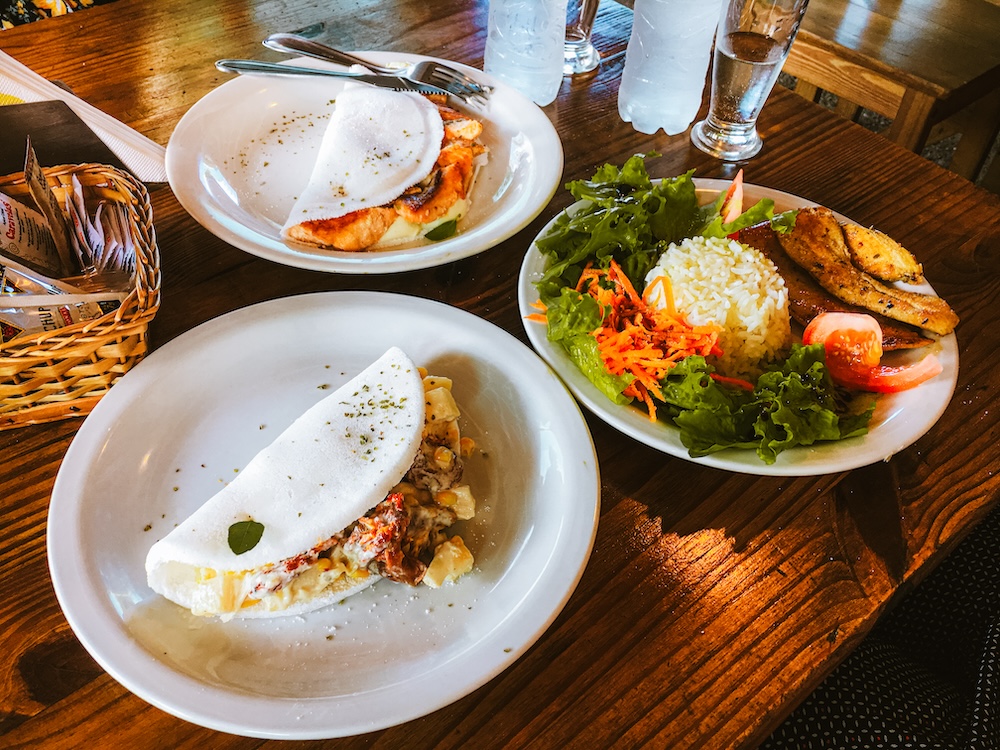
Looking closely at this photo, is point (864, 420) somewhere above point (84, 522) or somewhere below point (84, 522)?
above

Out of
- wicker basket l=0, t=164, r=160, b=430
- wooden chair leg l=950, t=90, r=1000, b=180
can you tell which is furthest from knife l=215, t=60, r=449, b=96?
wooden chair leg l=950, t=90, r=1000, b=180

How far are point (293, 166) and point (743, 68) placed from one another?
1.12m

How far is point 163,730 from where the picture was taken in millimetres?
884

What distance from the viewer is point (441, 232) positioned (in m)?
1.55

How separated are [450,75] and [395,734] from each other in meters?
1.60

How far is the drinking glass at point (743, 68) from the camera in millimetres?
1674

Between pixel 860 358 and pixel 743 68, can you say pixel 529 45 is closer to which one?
pixel 743 68

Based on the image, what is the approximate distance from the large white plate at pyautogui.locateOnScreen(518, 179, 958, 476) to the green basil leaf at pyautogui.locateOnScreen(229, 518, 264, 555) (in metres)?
0.53

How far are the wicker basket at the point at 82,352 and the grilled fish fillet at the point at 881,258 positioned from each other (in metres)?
1.31

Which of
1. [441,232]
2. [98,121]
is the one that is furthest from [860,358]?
[98,121]

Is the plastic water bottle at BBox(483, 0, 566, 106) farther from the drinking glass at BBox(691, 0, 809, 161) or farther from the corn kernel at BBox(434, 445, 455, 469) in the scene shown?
the corn kernel at BBox(434, 445, 455, 469)

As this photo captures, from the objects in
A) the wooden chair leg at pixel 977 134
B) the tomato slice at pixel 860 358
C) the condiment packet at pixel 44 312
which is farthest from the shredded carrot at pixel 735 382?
the wooden chair leg at pixel 977 134

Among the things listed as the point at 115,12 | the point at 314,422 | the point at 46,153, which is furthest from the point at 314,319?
the point at 115,12

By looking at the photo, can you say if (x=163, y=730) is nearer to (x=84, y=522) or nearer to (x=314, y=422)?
(x=84, y=522)
